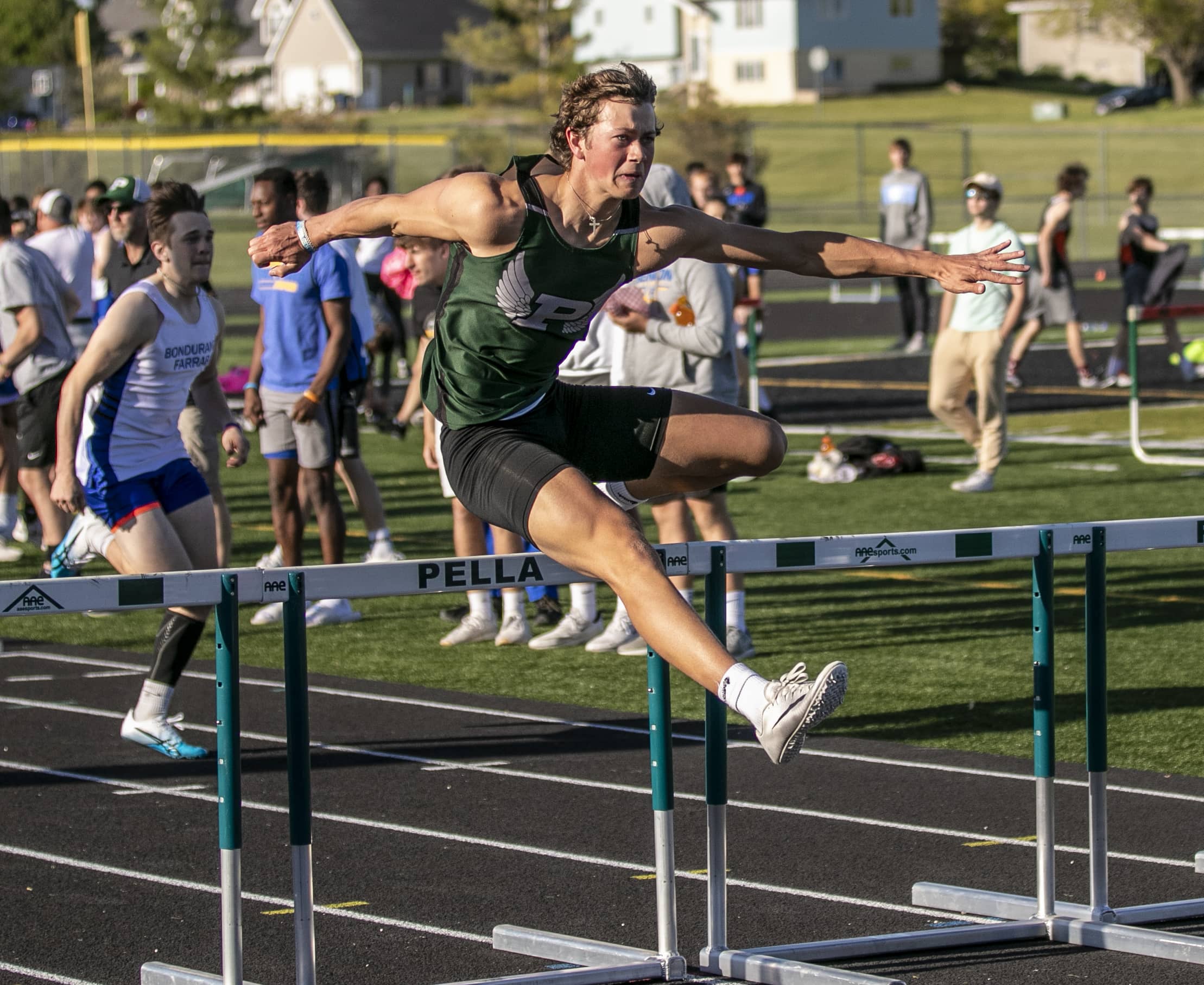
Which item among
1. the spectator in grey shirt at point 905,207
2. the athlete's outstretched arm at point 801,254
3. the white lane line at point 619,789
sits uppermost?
the spectator in grey shirt at point 905,207

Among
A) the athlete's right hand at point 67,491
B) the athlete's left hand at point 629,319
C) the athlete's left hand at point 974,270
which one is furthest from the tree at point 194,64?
the athlete's left hand at point 974,270

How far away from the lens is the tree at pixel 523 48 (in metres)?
78.3

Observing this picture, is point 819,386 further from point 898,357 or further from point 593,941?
point 593,941

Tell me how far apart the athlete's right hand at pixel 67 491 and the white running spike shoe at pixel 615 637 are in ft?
10.1

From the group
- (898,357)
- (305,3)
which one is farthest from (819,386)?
(305,3)

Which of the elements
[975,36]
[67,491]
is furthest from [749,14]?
[67,491]

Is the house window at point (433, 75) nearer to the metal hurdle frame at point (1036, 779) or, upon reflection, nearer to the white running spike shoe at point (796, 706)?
the metal hurdle frame at point (1036, 779)

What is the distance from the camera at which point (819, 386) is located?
21.2 m

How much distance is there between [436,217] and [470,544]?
4.84 meters

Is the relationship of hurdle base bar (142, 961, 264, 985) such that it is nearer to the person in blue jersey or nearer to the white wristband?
the person in blue jersey

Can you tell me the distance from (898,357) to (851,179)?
1563 inches

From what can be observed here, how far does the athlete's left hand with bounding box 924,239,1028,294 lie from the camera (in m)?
4.98

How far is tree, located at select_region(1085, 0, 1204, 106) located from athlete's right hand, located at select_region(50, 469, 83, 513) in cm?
7881

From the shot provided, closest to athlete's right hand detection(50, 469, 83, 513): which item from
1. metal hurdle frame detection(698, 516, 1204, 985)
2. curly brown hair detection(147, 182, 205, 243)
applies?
curly brown hair detection(147, 182, 205, 243)
